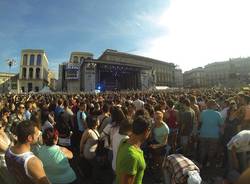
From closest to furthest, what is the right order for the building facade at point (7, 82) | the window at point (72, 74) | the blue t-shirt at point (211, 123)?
the blue t-shirt at point (211, 123), the window at point (72, 74), the building facade at point (7, 82)

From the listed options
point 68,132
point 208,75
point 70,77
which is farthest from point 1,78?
point 68,132

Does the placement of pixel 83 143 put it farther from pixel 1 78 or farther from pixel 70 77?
pixel 1 78

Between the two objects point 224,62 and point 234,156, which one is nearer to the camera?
point 234,156

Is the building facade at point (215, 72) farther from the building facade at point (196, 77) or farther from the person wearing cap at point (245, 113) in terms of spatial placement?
the person wearing cap at point (245, 113)

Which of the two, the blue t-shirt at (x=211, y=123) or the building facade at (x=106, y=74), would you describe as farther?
the building facade at (x=106, y=74)

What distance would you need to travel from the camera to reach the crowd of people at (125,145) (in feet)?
8.82

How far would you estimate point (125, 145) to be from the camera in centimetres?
287

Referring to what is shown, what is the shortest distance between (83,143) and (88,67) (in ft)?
153

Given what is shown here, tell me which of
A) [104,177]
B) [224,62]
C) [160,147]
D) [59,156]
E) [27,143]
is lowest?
[104,177]

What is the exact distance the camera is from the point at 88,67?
51.0 meters

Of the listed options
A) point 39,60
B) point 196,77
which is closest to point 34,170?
point 39,60

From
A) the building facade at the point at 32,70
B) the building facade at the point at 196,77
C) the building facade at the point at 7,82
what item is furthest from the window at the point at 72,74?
the building facade at the point at 196,77

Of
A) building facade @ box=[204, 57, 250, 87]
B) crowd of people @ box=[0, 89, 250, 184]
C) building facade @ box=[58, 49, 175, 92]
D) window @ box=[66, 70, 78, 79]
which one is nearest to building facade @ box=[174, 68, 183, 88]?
building facade @ box=[204, 57, 250, 87]

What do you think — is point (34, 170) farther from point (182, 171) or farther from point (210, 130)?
point (210, 130)
